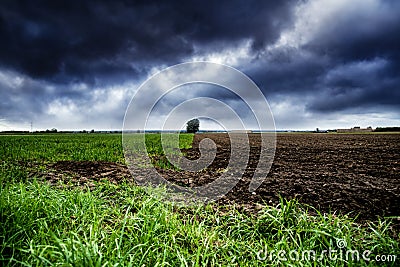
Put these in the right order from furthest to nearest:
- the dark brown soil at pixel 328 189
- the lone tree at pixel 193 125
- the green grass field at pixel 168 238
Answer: the lone tree at pixel 193 125
the dark brown soil at pixel 328 189
the green grass field at pixel 168 238

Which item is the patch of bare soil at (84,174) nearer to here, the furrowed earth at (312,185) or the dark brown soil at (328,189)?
the furrowed earth at (312,185)

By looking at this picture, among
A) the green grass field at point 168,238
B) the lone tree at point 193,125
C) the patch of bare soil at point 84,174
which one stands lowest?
the green grass field at point 168,238

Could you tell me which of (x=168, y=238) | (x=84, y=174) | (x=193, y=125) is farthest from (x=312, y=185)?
(x=193, y=125)

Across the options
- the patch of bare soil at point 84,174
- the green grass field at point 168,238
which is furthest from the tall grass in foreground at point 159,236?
the patch of bare soil at point 84,174

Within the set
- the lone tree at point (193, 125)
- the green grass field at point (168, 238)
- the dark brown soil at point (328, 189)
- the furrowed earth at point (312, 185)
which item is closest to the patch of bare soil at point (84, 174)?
the furrowed earth at point (312, 185)

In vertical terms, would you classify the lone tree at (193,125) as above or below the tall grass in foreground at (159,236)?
above

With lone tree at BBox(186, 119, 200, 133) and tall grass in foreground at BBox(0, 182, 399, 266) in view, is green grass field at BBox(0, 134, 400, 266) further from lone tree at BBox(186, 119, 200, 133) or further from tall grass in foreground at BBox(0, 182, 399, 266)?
lone tree at BBox(186, 119, 200, 133)

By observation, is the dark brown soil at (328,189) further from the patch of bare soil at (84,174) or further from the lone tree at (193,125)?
the lone tree at (193,125)

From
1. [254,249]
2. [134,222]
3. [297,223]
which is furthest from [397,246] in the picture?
[134,222]

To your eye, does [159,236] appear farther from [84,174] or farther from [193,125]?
[193,125]

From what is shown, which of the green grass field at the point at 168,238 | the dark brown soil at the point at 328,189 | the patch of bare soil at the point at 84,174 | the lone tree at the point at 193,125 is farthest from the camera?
the lone tree at the point at 193,125

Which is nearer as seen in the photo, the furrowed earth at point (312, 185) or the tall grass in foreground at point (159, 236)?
the tall grass in foreground at point (159, 236)

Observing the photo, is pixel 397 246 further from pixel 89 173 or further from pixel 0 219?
pixel 89 173

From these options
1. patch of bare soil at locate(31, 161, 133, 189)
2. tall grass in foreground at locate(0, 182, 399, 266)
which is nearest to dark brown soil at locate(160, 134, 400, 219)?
tall grass in foreground at locate(0, 182, 399, 266)
